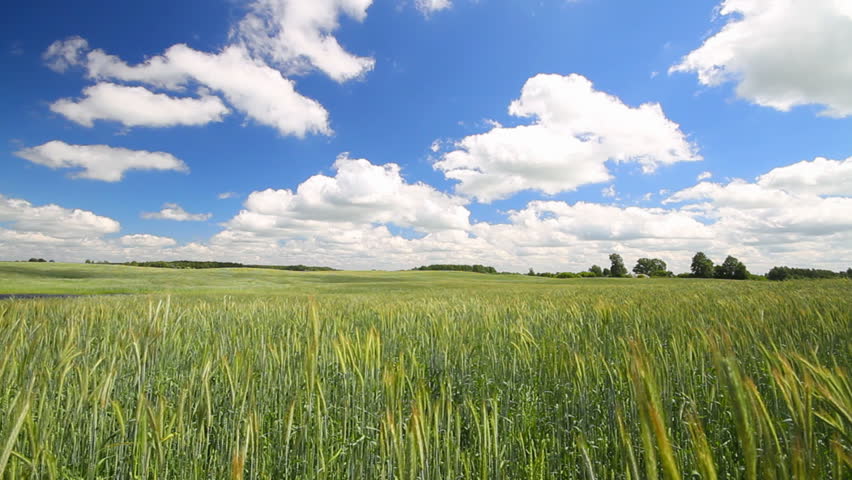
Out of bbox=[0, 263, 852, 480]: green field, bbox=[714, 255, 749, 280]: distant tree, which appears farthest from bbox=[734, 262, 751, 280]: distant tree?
bbox=[0, 263, 852, 480]: green field

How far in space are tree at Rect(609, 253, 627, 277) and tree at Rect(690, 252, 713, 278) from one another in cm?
1030

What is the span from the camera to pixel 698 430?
67cm

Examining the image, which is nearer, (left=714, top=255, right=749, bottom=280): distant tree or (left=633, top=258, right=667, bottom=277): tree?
(left=714, top=255, right=749, bottom=280): distant tree

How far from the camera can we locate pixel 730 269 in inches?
2206

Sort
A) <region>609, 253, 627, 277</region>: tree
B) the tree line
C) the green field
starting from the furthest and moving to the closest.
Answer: <region>609, 253, 627, 277</region>: tree
the tree line
the green field

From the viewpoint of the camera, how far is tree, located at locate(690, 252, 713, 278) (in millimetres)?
59469

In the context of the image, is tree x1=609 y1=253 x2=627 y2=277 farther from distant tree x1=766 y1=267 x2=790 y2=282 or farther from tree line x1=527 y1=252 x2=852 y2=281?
distant tree x1=766 y1=267 x2=790 y2=282

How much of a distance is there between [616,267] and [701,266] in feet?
41.5

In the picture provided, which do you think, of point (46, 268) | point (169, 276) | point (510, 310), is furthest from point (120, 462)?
point (46, 268)

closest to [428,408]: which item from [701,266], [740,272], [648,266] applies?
[740,272]

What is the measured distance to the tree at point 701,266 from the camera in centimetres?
5947

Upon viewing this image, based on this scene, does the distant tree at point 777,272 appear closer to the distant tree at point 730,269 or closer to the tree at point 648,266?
the distant tree at point 730,269

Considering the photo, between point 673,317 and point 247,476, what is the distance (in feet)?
13.7

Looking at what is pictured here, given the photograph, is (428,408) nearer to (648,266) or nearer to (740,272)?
(740,272)
